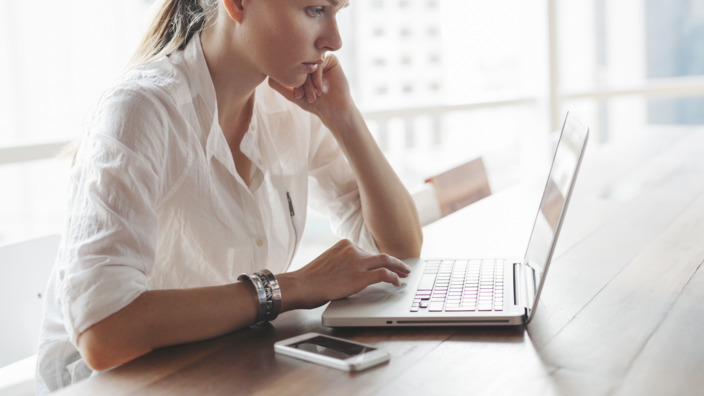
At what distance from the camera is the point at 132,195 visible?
39.7 inches

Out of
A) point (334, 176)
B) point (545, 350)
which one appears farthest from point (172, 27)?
point (545, 350)

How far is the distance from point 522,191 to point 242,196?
1.09m

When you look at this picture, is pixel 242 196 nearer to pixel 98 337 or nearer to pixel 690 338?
pixel 98 337

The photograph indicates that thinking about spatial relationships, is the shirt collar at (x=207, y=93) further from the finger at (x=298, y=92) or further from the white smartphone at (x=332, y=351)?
the white smartphone at (x=332, y=351)

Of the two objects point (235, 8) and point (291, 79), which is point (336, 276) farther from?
point (235, 8)

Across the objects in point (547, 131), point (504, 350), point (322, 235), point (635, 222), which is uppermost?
point (504, 350)

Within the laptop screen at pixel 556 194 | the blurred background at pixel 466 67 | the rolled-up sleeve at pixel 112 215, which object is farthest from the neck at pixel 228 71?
the blurred background at pixel 466 67

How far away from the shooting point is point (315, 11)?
1.23 m

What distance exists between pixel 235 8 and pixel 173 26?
0.65 feet

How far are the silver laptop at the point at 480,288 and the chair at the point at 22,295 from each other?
66 cm

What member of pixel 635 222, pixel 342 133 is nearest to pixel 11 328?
pixel 342 133

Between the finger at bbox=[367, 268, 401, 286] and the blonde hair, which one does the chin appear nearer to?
the blonde hair

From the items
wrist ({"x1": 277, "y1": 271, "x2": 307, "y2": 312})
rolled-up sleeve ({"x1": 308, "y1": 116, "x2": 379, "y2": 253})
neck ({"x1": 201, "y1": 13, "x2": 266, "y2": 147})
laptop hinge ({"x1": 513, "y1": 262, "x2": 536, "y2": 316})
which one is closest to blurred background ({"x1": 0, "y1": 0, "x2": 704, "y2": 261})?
rolled-up sleeve ({"x1": 308, "y1": 116, "x2": 379, "y2": 253})

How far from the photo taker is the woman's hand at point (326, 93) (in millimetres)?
1491
